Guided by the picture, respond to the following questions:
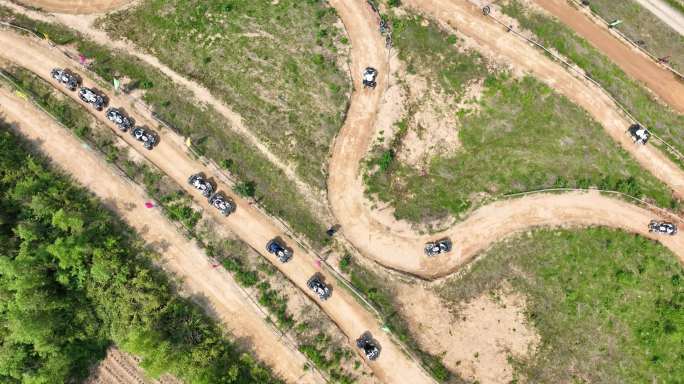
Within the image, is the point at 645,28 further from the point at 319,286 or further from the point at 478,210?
the point at 319,286

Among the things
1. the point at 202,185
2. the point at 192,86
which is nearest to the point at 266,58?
the point at 192,86

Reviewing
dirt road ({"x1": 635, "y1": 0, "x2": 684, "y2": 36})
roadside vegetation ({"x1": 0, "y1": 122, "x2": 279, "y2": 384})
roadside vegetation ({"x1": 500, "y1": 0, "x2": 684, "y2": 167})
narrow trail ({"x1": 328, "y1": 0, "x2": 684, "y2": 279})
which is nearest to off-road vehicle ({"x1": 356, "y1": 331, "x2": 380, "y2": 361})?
narrow trail ({"x1": 328, "y1": 0, "x2": 684, "y2": 279})

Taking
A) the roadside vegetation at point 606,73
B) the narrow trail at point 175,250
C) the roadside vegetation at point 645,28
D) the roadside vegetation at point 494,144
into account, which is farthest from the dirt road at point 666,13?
the narrow trail at point 175,250

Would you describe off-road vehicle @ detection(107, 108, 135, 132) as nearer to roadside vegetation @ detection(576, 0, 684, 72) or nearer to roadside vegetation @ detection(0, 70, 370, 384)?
roadside vegetation @ detection(0, 70, 370, 384)

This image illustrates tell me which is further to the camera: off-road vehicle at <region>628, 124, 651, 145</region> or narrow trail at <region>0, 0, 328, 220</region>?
off-road vehicle at <region>628, 124, 651, 145</region>

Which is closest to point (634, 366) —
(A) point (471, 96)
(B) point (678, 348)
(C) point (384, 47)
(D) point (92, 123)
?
(B) point (678, 348)
